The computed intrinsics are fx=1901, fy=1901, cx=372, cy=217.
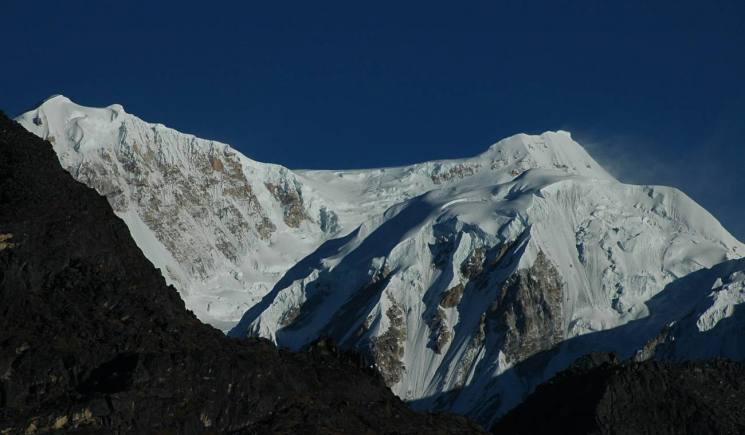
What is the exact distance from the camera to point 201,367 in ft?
404

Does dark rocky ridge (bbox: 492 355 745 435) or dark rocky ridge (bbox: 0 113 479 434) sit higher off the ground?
dark rocky ridge (bbox: 492 355 745 435)

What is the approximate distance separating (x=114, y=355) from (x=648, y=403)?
71.3 meters

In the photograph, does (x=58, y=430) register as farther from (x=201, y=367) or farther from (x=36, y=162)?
(x=36, y=162)

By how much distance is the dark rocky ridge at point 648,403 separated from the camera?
176375 millimetres

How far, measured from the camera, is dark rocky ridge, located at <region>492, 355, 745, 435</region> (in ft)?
579

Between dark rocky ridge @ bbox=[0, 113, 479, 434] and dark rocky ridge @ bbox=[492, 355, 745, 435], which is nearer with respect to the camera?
dark rocky ridge @ bbox=[0, 113, 479, 434]

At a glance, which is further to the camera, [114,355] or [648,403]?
[648,403]

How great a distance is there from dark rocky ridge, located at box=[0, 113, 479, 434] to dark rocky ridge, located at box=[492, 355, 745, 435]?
132 ft

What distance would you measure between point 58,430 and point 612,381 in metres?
78.6

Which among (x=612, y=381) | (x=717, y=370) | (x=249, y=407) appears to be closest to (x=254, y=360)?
(x=249, y=407)

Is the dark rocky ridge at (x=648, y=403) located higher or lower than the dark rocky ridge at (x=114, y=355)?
higher

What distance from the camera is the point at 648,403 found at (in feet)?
586

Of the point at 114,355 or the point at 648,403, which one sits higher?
the point at 648,403

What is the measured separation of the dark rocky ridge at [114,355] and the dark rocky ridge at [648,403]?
40201 millimetres
